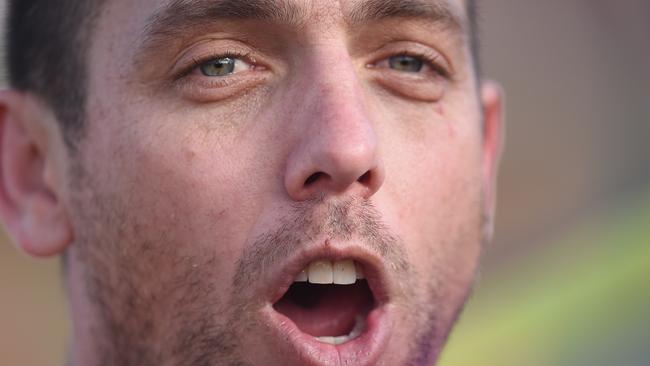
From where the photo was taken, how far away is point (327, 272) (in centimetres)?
197

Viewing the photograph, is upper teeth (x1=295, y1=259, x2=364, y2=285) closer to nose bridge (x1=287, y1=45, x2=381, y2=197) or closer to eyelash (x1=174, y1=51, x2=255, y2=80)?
nose bridge (x1=287, y1=45, x2=381, y2=197)

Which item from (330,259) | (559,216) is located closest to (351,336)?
(330,259)

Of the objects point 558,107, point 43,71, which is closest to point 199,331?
point 43,71

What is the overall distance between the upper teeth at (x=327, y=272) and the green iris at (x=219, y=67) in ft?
1.77

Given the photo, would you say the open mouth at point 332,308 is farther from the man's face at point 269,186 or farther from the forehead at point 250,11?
the forehead at point 250,11

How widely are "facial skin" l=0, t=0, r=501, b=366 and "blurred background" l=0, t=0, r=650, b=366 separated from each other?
18.8ft

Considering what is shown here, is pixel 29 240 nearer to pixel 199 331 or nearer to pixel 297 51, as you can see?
pixel 199 331

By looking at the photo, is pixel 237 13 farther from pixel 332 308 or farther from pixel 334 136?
pixel 332 308

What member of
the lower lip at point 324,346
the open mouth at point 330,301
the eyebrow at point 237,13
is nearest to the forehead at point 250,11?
the eyebrow at point 237,13

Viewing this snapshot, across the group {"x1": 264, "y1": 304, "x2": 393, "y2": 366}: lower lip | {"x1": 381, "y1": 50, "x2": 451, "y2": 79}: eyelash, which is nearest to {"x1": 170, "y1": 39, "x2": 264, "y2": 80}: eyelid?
{"x1": 381, "y1": 50, "x2": 451, "y2": 79}: eyelash

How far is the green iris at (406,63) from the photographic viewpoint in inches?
89.2

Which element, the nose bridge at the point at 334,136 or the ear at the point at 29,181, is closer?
the nose bridge at the point at 334,136

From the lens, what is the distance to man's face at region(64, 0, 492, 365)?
6.36 feet

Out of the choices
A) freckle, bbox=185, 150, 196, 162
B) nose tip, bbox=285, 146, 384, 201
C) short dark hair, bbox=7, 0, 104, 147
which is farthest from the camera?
short dark hair, bbox=7, 0, 104, 147
